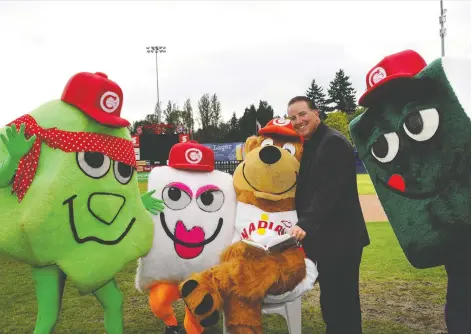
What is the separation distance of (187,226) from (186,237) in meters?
0.07

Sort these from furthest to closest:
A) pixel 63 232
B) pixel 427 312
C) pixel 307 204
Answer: pixel 427 312
pixel 307 204
pixel 63 232

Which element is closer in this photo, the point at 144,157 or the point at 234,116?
the point at 144,157

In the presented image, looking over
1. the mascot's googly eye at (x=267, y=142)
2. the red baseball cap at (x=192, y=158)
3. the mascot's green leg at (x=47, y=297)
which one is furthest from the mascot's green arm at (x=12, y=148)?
the mascot's googly eye at (x=267, y=142)

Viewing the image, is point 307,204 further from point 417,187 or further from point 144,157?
point 144,157

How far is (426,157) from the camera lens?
2.16 metres

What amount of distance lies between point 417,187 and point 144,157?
15.7 meters

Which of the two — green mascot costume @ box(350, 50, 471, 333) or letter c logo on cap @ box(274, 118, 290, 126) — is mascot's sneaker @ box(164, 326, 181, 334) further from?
green mascot costume @ box(350, 50, 471, 333)

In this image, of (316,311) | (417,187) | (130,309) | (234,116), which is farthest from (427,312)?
(234,116)

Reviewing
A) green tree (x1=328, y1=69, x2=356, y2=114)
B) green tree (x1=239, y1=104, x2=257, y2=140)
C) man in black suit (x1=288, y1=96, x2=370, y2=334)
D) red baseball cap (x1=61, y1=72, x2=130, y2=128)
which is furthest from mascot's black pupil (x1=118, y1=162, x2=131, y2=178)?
green tree (x1=328, y1=69, x2=356, y2=114)

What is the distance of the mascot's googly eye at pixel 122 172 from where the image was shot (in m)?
2.71

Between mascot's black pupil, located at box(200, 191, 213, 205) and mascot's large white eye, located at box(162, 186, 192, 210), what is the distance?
0.09 m

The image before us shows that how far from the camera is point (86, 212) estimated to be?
2541 millimetres

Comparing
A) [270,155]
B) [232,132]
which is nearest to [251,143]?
[270,155]

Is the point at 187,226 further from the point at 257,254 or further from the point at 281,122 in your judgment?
the point at 281,122
